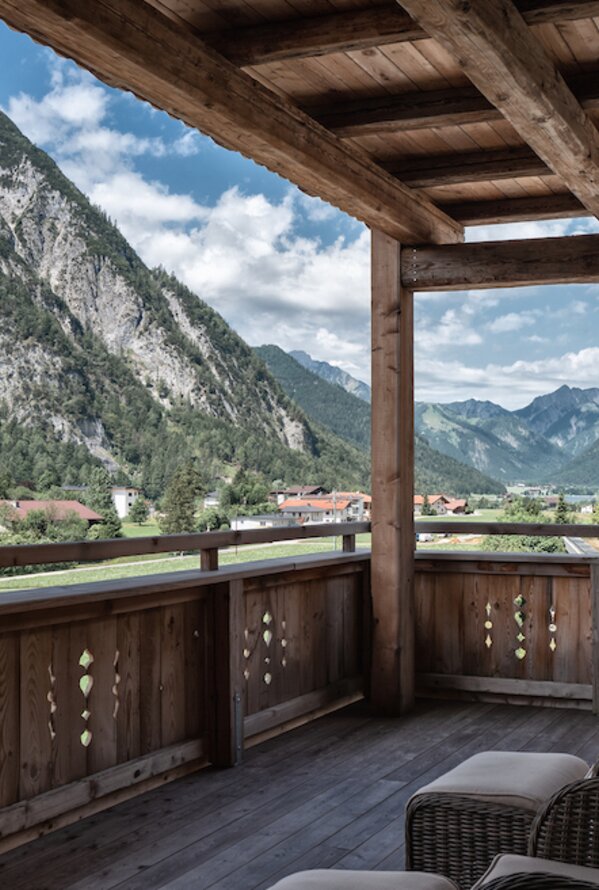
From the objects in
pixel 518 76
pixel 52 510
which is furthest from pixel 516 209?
pixel 52 510

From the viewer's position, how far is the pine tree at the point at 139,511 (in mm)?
14287

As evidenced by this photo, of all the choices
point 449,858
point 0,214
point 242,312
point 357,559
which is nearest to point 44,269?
point 0,214

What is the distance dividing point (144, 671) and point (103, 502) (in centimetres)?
1188

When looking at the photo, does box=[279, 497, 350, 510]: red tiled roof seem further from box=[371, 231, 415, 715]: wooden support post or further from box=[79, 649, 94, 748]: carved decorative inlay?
box=[79, 649, 94, 748]: carved decorative inlay

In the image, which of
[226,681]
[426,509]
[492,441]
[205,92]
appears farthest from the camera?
[492,441]

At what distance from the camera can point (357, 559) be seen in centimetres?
559

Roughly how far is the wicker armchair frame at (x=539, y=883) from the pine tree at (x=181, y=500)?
12012mm

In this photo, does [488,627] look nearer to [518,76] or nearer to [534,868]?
[518,76]

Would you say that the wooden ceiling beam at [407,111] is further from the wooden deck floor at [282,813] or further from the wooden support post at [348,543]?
the wooden deck floor at [282,813]

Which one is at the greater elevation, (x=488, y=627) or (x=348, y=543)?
(x=348, y=543)

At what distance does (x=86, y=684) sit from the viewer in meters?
3.70

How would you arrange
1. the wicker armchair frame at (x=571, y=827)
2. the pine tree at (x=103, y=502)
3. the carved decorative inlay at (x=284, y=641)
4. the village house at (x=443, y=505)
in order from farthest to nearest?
the pine tree at (x=103, y=502)
the village house at (x=443, y=505)
the carved decorative inlay at (x=284, y=641)
the wicker armchair frame at (x=571, y=827)

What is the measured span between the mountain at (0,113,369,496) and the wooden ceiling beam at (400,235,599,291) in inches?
216

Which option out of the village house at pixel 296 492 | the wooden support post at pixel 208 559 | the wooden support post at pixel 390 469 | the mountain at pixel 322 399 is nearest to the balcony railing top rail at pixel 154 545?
the wooden support post at pixel 208 559
